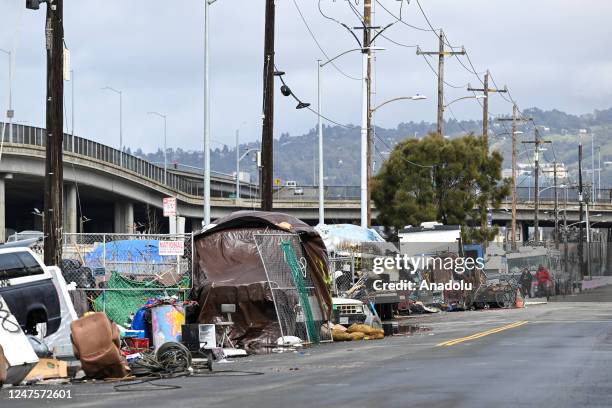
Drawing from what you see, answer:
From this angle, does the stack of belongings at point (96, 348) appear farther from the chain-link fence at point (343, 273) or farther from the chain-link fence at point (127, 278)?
the chain-link fence at point (343, 273)

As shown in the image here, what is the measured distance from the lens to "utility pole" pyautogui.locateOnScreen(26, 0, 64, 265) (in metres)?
26.5

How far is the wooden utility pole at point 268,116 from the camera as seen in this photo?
117 feet

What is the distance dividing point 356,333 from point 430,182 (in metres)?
41.2

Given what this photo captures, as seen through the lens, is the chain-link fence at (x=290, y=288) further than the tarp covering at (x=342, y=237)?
No

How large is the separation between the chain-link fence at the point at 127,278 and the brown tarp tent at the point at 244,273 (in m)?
0.49

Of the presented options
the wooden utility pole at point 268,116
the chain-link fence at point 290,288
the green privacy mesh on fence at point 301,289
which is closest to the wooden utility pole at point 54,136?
the chain-link fence at point 290,288

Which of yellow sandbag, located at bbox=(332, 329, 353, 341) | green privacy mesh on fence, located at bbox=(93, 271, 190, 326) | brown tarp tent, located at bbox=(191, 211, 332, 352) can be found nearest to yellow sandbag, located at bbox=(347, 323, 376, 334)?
yellow sandbag, located at bbox=(332, 329, 353, 341)

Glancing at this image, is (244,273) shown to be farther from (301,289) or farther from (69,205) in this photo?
(69,205)

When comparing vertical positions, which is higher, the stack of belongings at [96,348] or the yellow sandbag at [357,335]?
the stack of belongings at [96,348]

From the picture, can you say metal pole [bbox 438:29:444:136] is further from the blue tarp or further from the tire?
the blue tarp

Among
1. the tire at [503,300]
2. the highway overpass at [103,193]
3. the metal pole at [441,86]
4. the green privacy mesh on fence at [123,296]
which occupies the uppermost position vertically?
the metal pole at [441,86]

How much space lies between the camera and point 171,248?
1110 inches

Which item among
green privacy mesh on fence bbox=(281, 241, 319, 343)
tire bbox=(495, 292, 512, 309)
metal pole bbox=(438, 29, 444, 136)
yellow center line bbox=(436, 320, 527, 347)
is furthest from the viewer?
metal pole bbox=(438, 29, 444, 136)

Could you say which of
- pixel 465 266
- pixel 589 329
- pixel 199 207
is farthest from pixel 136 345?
pixel 199 207
